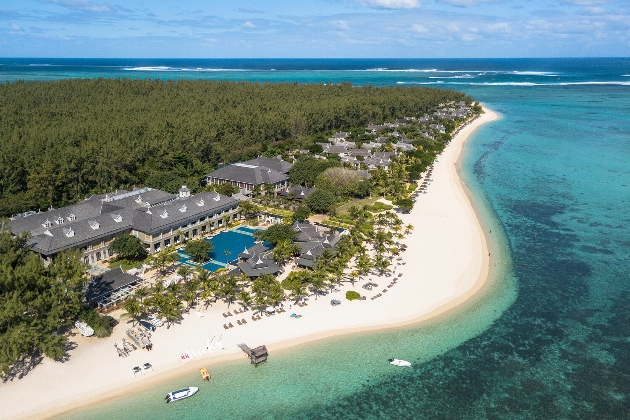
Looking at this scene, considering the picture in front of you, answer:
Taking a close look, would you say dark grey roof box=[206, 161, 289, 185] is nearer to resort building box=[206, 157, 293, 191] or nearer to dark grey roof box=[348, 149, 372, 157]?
resort building box=[206, 157, 293, 191]

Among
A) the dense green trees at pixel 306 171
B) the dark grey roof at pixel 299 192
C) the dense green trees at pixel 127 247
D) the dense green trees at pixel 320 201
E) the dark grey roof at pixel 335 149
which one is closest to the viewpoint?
the dense green trees at pixel 127 247

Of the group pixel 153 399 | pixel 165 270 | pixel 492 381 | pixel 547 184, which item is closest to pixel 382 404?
pixel 492 381

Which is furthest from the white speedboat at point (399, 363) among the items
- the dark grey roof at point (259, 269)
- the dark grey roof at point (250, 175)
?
the dark grey roof at point (250, 175)

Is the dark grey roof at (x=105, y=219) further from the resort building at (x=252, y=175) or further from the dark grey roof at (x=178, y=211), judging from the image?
the resort building at (x=252, y=175)

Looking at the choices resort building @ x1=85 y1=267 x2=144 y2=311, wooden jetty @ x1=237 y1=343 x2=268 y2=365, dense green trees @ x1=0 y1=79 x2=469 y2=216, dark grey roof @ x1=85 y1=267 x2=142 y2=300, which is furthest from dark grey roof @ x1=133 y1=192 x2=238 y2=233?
wooden jetty @ x1=237 y1=343 x2=268 y2=365

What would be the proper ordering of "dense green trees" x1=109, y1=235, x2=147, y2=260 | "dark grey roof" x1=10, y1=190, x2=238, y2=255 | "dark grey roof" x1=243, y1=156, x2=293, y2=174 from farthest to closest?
"dark grey roof" x1=243, y1=156, x2=293, y2=174
"dense green trees" x1=109, y1=235, x2=147, y2=260
"dark grey roof" x1=10, y1=190, x2=238, y2=255

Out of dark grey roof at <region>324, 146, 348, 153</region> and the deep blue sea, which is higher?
dark grey roof at <region>324, 146, 348, 153</region>

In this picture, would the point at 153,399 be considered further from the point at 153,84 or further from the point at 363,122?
the point at 153,84
